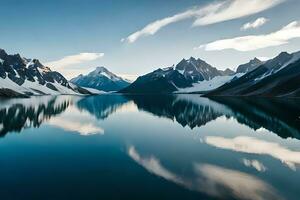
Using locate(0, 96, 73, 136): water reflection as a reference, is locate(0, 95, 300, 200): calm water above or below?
above

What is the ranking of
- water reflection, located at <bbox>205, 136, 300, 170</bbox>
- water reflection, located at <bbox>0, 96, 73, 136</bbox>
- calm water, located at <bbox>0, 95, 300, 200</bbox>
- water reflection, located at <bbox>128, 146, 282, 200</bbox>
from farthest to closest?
water reflection, located at <bbox>0, 96, 73, 136</bbox>
water reflection, located at <bbox>205, 136, 300, 170</bbox>
calm water, located at <bbox>0, 95, 300, 200</bbox>
water reflection, located at <bbox>128, 146, 282, 200</bbox>

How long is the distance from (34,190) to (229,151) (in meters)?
27.0

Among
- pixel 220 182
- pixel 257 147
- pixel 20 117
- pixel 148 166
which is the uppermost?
pixel 220 182

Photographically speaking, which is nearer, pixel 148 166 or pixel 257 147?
pixel 148 166

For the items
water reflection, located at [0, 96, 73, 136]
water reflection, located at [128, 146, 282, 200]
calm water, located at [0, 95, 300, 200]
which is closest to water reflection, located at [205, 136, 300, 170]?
calm water, located at [0, 95, 300, 200]

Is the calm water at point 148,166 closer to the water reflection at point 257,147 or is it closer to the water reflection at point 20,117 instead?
the water reflection at point 257,147

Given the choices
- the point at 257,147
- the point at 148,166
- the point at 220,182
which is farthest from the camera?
the point at 257,147

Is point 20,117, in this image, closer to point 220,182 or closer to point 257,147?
point 257,147

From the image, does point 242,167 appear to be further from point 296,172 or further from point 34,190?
point 34,190

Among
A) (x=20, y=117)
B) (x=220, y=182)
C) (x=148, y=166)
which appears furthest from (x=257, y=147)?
(x=20, y=117)

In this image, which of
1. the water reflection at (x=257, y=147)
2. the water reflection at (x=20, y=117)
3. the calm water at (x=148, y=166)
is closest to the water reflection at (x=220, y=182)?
the calm water at (x=148, y=166)

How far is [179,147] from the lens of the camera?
48.9 meters

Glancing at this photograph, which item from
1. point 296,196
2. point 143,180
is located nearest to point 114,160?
point 143,180

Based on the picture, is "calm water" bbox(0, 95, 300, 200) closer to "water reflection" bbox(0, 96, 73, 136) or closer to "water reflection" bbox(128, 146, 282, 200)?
"water reflection" bbox(128, 146, 282, 200)
